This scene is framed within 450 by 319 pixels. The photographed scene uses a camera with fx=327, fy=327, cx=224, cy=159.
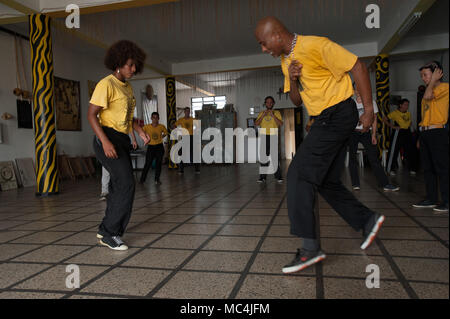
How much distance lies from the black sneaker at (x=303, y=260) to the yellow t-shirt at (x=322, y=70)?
77 cm

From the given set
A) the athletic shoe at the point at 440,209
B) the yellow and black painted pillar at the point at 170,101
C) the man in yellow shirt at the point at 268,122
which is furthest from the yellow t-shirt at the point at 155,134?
the athletic shoe at the point at 440,209

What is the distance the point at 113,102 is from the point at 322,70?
143 centimetres

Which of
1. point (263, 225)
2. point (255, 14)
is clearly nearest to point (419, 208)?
point (263, 225)

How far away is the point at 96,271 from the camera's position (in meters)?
1.90

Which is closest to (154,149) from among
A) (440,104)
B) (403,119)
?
(403,119)

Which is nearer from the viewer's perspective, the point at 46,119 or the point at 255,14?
the point at 46,119

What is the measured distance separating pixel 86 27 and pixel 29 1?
1.57m

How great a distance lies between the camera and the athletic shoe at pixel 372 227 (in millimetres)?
1877

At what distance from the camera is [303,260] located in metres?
1.75

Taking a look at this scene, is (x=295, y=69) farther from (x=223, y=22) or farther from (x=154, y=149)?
(x=223, y=22)

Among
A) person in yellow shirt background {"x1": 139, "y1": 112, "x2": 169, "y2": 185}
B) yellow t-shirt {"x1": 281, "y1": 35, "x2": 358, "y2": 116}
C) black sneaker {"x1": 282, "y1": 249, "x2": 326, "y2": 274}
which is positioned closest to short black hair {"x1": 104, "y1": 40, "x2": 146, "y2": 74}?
yellow t-shirt {"x1": 281, "y1": 35, "x2": 358, "y2": 116}

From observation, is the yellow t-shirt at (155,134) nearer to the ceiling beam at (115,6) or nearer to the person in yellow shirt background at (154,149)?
the person in yellow shirt background at (154,149)
